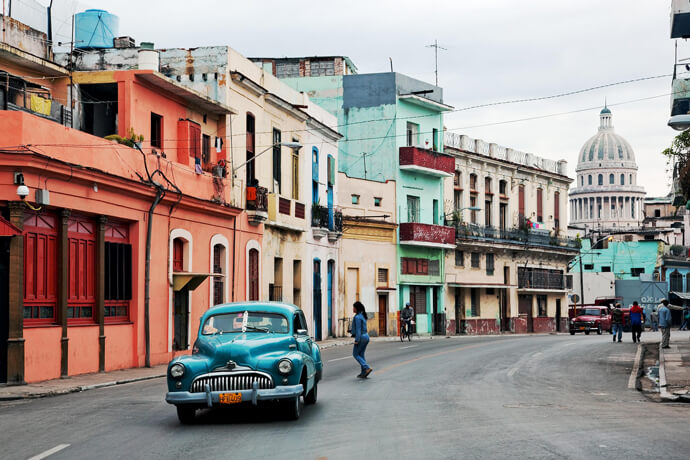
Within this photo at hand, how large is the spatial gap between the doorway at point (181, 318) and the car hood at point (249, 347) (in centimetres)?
1553

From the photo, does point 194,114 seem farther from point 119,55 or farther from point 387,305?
point 387,305

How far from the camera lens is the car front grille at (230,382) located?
13.1 metres

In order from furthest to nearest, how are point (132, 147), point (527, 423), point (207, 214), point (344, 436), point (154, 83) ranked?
point (207, 214) < point (154, 83) < point (132, 147) < point (527, 423) < point (344, 436)

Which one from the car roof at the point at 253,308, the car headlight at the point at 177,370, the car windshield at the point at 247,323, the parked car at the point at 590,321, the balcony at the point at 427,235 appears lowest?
the parked car at the point at 590,321

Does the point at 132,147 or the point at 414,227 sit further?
the point at 414,227

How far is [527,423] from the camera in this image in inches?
525

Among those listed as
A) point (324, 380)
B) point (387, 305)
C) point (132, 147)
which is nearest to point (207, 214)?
point (132, 147)

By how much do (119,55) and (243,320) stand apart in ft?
58.2

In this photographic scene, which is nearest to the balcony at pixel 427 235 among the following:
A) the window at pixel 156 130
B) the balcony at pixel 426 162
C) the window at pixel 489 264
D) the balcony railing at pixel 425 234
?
the balcony railing at pixel 425 234

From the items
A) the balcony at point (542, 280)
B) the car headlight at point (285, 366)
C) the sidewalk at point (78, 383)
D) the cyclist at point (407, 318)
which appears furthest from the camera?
the balcony at point (542, 280)

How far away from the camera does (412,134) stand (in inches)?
2248

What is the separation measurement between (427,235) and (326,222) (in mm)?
13036

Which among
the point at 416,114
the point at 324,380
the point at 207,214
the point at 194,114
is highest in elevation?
the point at 416,114

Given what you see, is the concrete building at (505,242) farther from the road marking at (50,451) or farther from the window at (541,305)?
the road marking at (50,451)
